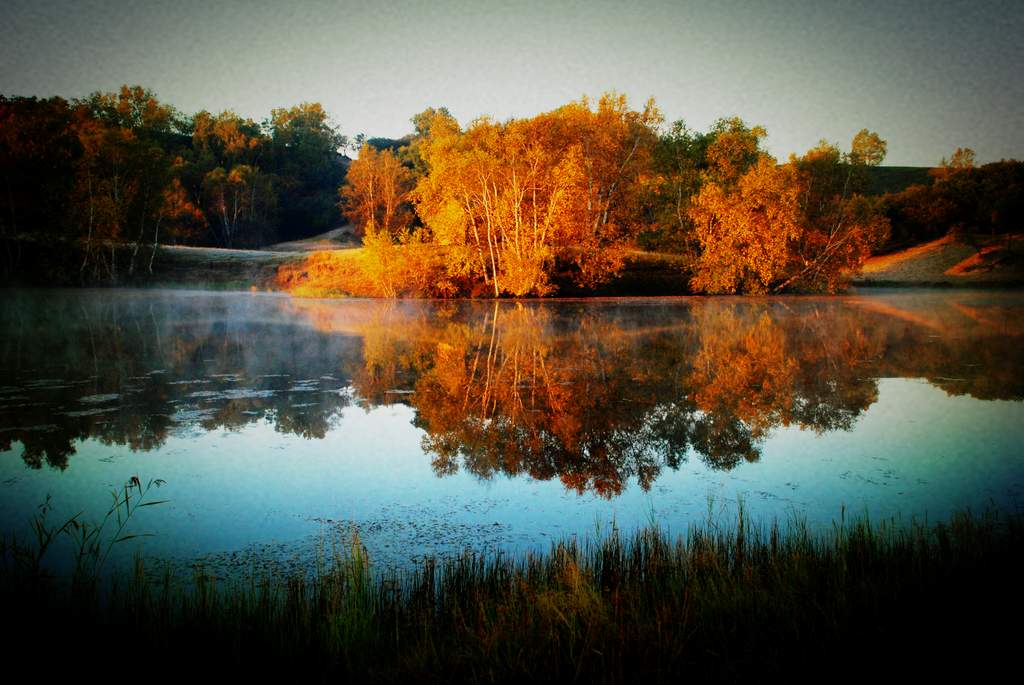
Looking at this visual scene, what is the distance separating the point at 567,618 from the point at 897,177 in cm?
12337

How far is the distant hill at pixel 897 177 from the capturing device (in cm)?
10244

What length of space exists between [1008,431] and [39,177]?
151ft

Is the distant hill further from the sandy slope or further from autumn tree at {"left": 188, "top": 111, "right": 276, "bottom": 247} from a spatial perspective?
autumn tree at {"left": 188, "top": 111, "right": 276, "bottom": 247}

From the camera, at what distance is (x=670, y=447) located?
846cm

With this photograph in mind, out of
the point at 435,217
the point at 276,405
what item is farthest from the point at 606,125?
the point at 276,405

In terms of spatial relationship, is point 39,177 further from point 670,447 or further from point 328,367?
point 670,447

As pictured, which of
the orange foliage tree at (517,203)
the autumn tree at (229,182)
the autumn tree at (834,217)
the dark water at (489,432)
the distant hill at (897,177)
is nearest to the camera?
the dark water at (489,432)

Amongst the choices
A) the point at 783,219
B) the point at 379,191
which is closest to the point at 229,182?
the point at 379,191

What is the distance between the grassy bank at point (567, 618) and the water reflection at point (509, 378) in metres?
2.48

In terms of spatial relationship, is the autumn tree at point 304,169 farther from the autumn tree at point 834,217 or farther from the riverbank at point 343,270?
the autumn tree at point 834,217

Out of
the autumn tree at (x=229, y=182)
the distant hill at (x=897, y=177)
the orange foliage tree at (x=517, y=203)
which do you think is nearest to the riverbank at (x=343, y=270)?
the orange foliage tree at (x=517, y=203)

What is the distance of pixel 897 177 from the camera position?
10731 centimetres

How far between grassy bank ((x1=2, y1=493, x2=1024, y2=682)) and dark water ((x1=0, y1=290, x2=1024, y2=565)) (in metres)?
0.94

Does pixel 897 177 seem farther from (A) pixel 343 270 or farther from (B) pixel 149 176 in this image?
(B) pixel 149 176
